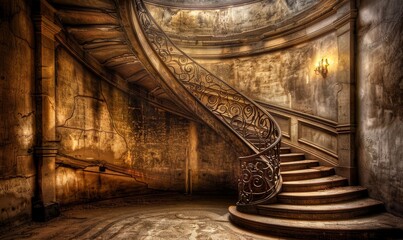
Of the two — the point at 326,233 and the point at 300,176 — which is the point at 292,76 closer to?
the point at 300,176

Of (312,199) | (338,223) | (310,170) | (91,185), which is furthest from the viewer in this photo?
(91,185)

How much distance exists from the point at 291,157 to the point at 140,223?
3780 mm

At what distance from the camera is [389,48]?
15.5 feet

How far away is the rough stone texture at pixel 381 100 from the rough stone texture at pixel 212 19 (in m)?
3.71

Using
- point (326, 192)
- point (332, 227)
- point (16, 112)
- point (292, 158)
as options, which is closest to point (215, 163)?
point (292, 158)

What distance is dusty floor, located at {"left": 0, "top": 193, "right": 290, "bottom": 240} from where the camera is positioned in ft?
14.1

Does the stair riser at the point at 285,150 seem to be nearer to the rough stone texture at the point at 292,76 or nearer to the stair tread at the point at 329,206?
the rough stone texture at the point at 292,76

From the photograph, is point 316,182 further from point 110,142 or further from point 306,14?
point 110,142

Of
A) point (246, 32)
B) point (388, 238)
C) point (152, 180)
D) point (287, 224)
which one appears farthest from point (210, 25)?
point (388, 238)

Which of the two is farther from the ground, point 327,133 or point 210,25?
point 210,25

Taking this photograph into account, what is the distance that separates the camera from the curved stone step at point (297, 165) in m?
5.90

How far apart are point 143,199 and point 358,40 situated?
21.5 ft

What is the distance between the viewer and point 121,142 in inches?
309

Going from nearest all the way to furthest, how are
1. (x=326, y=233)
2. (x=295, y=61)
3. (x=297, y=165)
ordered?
(x=326, y=233) → (x=297, y=165) → (x=295, y=61)
